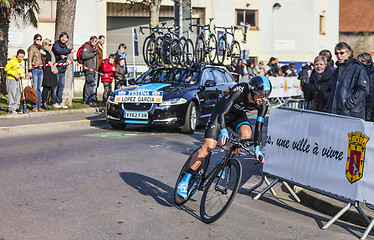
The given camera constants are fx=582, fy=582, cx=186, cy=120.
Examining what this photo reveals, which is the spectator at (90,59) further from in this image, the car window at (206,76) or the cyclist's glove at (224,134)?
the cyclist's glove at (224,134)

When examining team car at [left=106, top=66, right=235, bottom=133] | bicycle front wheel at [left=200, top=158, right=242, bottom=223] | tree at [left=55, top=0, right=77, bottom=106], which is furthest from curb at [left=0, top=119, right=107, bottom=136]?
bicycle front wheel at [left=200, top=158, right=242, bottom=223]

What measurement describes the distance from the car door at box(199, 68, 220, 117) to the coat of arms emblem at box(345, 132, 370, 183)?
8.19 meters

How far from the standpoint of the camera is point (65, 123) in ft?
48.5

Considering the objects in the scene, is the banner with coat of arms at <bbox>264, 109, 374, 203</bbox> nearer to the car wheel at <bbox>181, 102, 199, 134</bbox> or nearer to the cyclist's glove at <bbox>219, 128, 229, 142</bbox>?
the cyclist's glove at <bbox>219, 128, 229, 142</bbox>

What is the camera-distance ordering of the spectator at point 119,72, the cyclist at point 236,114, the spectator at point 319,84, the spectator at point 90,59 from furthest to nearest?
1. the spectator at point 119,72
2. the spectator at point 90,59
3. the spectator at point 319,84
4. the cyclist at point 236,114

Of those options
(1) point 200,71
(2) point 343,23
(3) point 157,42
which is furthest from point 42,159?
(2) point 343,23

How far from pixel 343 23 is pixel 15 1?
5587cm

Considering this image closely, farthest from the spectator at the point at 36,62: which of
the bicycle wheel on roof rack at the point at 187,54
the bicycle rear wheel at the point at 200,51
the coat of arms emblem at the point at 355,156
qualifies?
the coat of arms emblem at the point at 355,156

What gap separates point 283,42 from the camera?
4341 cm

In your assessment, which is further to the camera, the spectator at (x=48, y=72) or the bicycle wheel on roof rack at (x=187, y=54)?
the bicycle wheel on roof rack at (x=187, y=54)

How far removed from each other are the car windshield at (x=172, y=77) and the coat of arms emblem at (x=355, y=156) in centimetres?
833

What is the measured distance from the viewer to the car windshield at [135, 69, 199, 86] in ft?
47.9

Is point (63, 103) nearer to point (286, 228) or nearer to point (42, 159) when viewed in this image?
point (42, 159)

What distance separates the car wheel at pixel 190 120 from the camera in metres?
13.6
